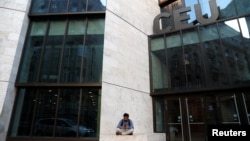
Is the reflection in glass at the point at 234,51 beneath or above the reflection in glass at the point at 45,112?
above

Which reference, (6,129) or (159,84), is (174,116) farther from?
(6,129)

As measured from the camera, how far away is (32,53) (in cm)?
1042

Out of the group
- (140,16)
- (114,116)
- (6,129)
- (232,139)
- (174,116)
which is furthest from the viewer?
(140,16)

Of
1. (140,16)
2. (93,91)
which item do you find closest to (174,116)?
(93,91)

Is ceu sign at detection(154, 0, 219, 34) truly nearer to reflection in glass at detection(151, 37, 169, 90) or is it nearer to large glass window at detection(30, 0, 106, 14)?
reflection in glass at detection(151, 37, 169, 90)

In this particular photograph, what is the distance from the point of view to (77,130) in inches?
359

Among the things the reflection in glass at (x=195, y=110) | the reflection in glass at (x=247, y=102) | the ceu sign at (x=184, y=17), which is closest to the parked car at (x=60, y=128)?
the reflection in glass at (x=195, y=110)

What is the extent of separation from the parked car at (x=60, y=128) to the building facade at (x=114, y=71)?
5 centimetres

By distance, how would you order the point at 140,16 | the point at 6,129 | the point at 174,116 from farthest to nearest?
the point at 140,16 → the point at 174,116 → the point at 6,129

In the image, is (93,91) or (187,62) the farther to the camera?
(187,62)

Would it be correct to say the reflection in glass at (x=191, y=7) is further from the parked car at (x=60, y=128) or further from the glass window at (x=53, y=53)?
the parked car at (x=60, y=128)

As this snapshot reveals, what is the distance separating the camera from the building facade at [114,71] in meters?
9.25

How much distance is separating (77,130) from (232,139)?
25.2ft

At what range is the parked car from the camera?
905 centimetres
